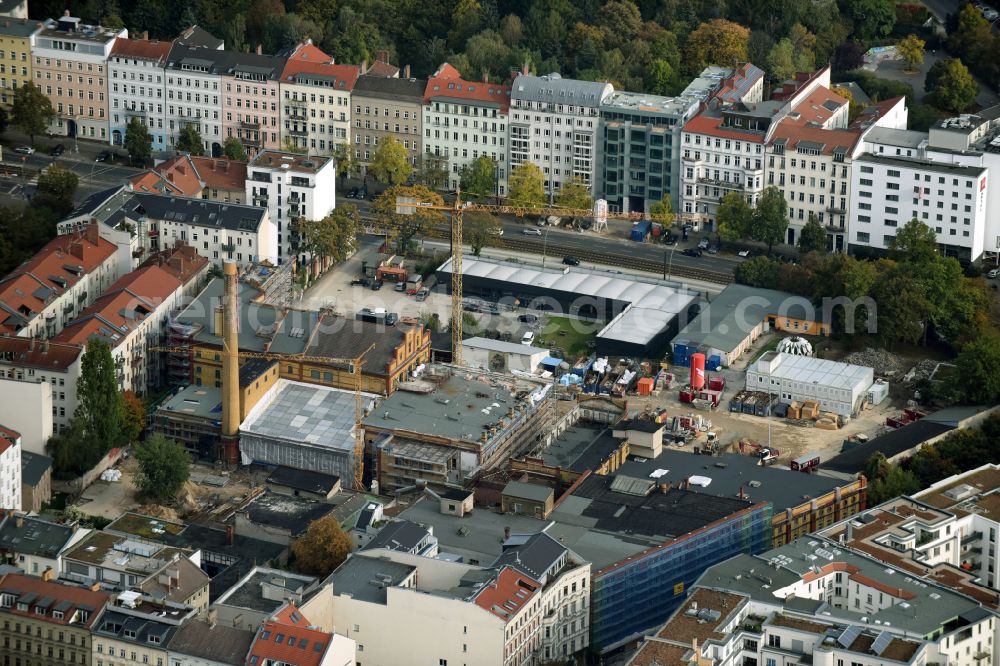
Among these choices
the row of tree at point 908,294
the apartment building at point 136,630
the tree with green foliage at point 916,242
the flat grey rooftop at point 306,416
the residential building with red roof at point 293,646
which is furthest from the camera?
the tree with green foliage at point 916,242

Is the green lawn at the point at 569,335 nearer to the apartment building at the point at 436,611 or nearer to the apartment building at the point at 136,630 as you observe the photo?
the apartment building at the point at 436,611

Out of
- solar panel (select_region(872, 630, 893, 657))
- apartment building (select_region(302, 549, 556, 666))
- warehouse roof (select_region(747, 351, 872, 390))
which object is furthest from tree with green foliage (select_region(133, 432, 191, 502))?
solar panel (select_region(872, 630, 893, 657))

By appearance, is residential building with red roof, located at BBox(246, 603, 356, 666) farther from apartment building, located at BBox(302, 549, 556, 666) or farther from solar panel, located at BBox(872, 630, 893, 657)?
solar panel, located at BBox(872, 630, 893, 657)

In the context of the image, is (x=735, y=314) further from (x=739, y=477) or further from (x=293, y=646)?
(x=293, y=646)

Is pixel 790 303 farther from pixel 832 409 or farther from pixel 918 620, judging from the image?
pixel 918 620

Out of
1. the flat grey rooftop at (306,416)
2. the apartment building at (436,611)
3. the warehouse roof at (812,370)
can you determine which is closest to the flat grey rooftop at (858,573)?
the apartment building at (436,611)
